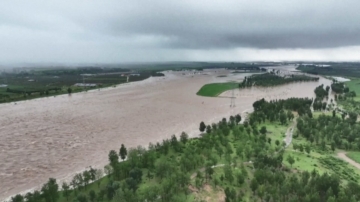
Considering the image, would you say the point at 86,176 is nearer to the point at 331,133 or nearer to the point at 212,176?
the point at 212,176

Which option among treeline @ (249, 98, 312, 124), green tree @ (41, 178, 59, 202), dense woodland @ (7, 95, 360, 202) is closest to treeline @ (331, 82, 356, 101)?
treeline @ (249, 98, 312, 124)

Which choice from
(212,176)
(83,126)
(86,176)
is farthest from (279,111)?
(86,176)

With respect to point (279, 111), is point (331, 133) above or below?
below

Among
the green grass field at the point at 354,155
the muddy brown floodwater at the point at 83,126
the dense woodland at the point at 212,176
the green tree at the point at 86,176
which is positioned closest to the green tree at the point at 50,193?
the dense woodland at the point at 212,176

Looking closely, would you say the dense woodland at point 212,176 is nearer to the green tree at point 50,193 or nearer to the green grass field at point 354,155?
the green tree at point 50,193

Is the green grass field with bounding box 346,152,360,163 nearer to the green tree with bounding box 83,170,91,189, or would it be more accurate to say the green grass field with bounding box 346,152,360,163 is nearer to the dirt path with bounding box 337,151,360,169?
the dirt path with bounding box 337,151,360,169

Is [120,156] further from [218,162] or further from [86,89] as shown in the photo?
[86,89]
